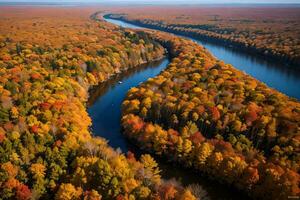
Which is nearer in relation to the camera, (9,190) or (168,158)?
(9,190)

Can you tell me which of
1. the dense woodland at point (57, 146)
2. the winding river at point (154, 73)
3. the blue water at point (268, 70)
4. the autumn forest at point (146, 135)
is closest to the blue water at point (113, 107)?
the winding river at point (154, 73)

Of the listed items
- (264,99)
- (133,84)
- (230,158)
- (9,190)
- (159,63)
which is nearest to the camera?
(9,190)

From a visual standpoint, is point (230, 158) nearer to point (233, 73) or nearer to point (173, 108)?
point (173, 108)

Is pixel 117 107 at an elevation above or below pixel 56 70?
below

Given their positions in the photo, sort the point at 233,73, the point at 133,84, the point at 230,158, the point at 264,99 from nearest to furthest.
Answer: the point at 230,158 < the point at 264,99 < the point at 233,73 < the point at 133,84

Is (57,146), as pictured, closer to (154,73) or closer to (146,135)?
(146,135)

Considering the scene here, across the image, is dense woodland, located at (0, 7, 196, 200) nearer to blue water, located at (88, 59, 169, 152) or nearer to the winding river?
the winding river

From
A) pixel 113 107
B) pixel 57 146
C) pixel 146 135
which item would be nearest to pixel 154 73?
pixel 113 107

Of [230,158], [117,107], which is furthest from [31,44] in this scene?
[230,158]

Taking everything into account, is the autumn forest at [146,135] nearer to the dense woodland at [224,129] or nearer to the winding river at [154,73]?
the dense woodland at [224,129]
